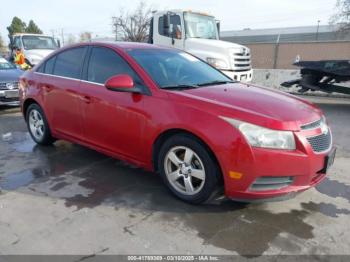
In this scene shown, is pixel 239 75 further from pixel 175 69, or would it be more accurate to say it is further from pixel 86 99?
pixel 86 99

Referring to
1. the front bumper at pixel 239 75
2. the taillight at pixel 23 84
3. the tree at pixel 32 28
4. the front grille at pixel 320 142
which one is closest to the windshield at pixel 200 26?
the front bumper at pixel 239 75

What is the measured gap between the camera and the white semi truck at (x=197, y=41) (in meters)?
10.4

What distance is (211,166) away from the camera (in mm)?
3320

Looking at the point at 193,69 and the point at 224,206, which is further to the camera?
the point at 193,69

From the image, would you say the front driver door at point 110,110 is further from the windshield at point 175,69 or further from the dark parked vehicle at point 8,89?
the dark parked vehicle at point 8,89

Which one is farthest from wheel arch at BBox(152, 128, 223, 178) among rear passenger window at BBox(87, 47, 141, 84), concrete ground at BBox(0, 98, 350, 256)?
rear passenger window at BBox(87, 47, 141, 84)

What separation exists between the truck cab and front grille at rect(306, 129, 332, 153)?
13546 mm

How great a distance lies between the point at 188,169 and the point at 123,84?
1.15 metres

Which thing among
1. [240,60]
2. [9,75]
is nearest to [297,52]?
[240,60]

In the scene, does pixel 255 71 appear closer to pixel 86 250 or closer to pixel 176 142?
pixel 176 142

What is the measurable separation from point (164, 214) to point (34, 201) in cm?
140

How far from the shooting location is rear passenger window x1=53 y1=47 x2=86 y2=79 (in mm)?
4746

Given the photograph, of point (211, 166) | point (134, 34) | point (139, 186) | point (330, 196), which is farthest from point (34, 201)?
point (134, 34)

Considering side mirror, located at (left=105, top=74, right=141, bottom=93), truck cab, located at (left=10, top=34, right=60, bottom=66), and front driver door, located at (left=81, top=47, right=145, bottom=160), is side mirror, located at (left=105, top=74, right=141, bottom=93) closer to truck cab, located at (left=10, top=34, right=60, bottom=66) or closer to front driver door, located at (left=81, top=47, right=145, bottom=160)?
front driver door, located at (left=81, top=47, right=145, bottom=160)
